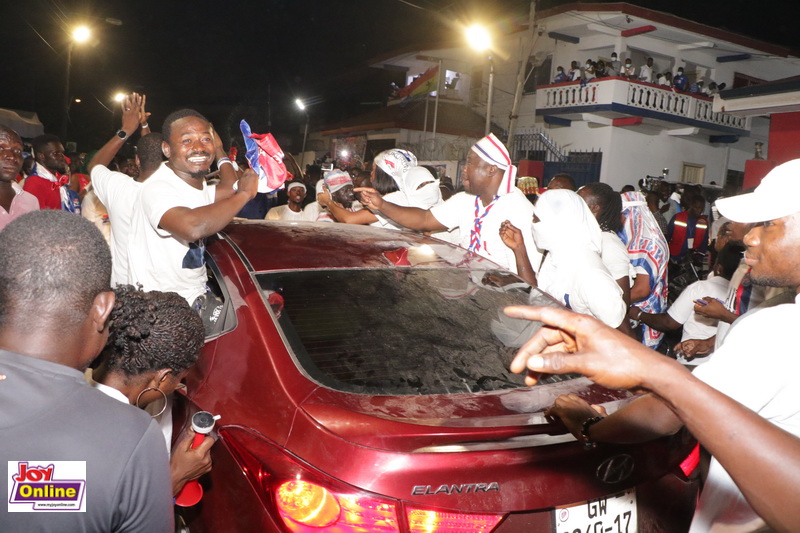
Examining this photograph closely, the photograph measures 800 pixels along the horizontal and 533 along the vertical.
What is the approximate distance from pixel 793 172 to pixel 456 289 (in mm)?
1608

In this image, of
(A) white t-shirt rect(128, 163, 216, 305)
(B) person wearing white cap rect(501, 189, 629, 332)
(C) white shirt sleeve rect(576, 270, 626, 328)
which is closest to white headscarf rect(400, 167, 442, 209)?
(B) person wearing white cap rect(501, 189, 629, 332)

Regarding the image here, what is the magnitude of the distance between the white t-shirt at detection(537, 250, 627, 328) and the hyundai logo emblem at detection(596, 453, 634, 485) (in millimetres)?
1450

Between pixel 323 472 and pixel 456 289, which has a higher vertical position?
pixel 456 289

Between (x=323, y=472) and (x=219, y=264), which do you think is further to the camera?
(x=219, y=264)

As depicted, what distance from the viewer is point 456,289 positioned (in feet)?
9.71

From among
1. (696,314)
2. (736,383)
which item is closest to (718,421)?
(736,383)

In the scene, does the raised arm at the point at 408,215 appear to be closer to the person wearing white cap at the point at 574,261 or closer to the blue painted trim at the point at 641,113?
the person wearing white cap at the point at 574,261

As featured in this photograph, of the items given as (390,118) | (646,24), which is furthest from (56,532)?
(390,118)

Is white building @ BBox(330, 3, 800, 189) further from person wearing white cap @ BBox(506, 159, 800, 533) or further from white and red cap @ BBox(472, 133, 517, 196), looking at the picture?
person wearing white cap @ BBox(506, 159, 800, 533)

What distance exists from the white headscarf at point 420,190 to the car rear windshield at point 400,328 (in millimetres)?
2568

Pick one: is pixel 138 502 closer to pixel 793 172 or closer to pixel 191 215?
pixel 793 172

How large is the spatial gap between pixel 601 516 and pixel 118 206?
337 cm

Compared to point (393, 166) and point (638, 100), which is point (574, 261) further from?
point (638, 100)

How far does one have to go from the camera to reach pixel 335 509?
1752 mm
